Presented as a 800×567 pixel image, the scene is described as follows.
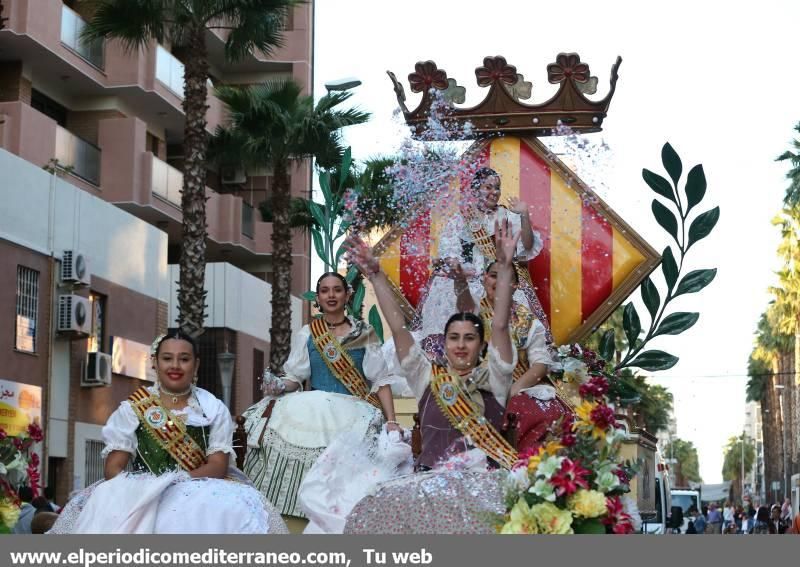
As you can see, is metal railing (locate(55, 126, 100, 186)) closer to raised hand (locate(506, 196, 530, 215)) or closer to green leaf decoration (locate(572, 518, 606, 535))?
raised hand (locate(506, 196, 530, 215))

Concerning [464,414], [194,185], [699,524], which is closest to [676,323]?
[464,414]

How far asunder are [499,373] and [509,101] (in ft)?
11.1

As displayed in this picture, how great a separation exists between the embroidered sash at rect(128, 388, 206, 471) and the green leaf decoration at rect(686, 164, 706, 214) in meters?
4.33

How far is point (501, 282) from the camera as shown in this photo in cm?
702

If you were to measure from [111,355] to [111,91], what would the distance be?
743 centimetres

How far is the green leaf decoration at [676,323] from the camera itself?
9820 mm

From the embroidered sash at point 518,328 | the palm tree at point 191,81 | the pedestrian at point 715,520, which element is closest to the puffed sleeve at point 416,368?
the embroidered sash at point 518,328

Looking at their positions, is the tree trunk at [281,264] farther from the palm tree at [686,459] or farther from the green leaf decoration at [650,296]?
the palm tree at [686,459]

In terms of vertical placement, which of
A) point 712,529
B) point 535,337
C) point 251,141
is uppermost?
point 251,141

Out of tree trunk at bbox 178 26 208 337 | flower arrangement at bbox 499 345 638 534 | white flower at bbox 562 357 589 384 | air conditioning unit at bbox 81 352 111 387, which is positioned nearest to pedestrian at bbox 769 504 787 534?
air conditioning unit at bbox 81 352 111 387

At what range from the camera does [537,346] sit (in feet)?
26.5

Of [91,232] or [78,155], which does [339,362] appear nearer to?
[91,232]

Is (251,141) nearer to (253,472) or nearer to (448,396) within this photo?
(253,472)
